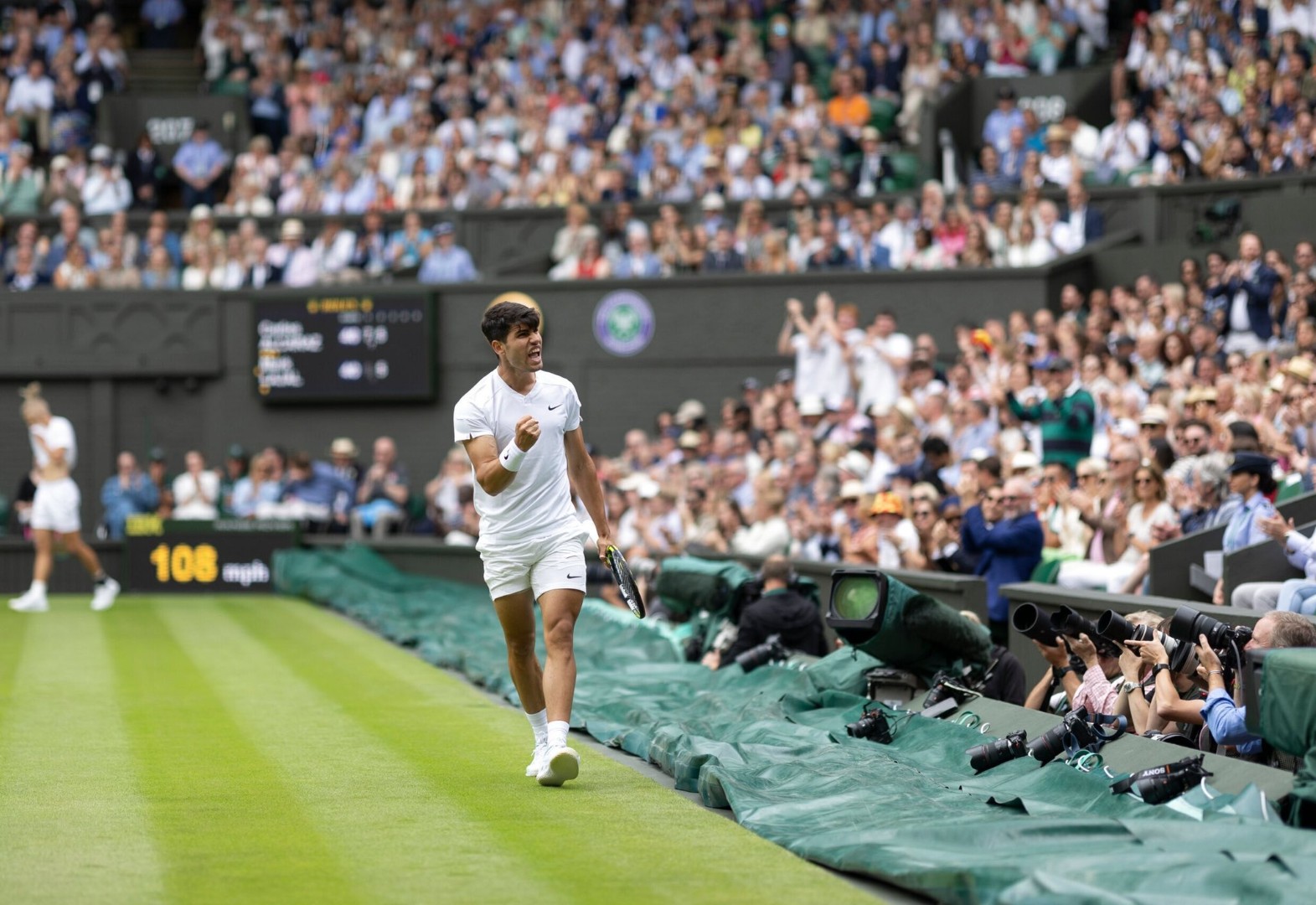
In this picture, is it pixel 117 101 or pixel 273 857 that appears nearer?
pixel 273 857

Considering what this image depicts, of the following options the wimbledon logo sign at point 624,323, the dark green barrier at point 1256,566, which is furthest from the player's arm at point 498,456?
the wimbledon logo sign at point 624,323

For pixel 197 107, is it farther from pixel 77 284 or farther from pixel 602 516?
pixel 602 516

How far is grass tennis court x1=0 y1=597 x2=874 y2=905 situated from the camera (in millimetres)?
5879

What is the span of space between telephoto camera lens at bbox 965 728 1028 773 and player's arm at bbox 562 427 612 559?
181 centimetres

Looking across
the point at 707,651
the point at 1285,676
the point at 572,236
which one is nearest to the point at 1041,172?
the point at 572,236

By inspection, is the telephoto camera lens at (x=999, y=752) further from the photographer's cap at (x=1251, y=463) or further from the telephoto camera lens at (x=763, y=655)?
the telephoto camera lens at (x=763, y=655)

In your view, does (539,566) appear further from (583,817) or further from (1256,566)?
(1256,566)

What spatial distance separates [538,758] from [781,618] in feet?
12.5

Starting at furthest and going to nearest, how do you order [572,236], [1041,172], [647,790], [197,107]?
1. [197,107]
2. [572,236]
3. [1041,172]
4. [647,790]

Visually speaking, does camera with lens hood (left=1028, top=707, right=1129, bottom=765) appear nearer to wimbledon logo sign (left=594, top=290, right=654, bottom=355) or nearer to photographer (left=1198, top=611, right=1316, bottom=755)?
photographer (left=1198, top=611, right=1316, bottom=755)

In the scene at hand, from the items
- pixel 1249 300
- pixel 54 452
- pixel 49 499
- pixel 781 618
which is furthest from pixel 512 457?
pixel 49 499

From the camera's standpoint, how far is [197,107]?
2778cm

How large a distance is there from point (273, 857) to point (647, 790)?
6.69 ft

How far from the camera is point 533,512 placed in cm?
798
